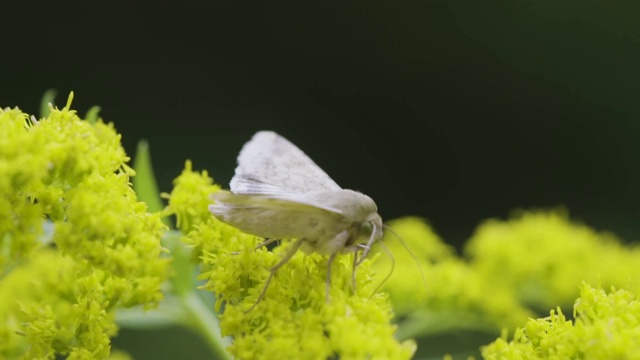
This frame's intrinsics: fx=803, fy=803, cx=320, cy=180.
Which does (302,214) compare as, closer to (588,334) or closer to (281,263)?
(281,263)

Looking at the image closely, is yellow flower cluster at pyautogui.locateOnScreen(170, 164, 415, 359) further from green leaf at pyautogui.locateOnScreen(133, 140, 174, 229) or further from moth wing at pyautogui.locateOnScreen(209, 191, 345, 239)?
green leaf at pyautogui.locateOnScreen(133, 140, 174, 229)

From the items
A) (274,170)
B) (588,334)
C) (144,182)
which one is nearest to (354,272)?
(274,170)

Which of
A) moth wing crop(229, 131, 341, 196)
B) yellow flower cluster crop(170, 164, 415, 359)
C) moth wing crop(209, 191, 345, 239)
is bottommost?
yellow flower cluster crop(170, 164, 415, 359)

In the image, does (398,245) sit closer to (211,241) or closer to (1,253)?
(211,241)

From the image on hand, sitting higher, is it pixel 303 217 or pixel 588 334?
pixel 303 217

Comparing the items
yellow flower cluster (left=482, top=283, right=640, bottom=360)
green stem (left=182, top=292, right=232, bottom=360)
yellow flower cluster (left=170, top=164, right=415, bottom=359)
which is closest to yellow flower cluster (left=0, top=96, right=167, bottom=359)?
yellow flower cluster (left=170, top=164, right=415, bottom=359)

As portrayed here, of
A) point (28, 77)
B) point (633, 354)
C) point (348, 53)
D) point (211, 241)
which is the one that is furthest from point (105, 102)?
point (633, 354)
